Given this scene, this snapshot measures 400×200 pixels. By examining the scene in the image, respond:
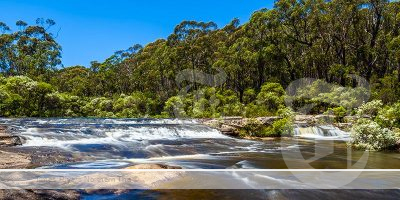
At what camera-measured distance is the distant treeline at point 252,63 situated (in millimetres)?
28422

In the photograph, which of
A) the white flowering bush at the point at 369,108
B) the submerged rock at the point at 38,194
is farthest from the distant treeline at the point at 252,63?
the submerged rock at the point at 38,194

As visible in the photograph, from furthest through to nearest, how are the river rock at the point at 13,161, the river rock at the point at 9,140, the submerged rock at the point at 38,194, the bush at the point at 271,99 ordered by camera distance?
the bush at the point at 271,99
the river rock at the point at 9,140
the river rock at the point at 13,161
the submerged rock at the point at 38,194

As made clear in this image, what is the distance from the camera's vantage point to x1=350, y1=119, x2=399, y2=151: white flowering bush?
980cm

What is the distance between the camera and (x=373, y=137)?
10.0 meters

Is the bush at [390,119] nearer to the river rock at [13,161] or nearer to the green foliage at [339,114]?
the green foliage at [339,114]

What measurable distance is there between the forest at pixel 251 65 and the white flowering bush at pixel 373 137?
33.8 ft

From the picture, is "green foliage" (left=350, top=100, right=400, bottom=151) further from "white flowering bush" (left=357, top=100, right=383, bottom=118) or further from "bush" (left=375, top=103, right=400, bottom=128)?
"white flowering bush" (left=357, top=100, right=383, bottom=118)

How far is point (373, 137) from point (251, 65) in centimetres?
2672

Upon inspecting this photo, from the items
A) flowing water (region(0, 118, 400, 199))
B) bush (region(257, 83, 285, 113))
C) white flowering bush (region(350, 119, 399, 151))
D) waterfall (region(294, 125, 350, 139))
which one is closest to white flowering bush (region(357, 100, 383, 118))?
white flowering bush (region(350, 119, 399, 151))

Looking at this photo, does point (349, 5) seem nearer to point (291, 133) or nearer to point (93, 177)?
point (291, 133)

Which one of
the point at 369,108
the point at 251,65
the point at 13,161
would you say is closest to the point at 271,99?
the point at 251,65

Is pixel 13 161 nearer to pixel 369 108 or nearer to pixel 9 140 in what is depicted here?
pixel 9 140

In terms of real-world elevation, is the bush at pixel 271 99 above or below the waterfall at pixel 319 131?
above

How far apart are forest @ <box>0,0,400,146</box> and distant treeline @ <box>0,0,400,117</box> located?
10cm
